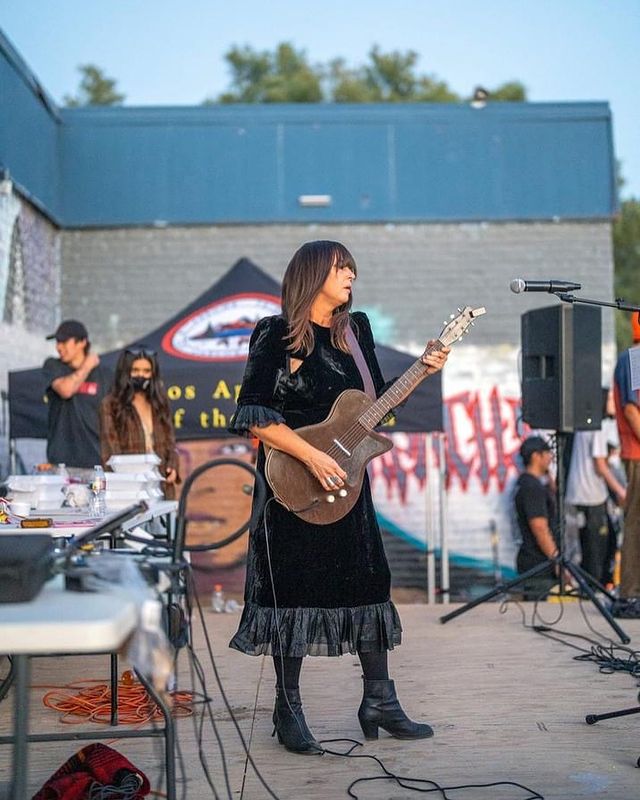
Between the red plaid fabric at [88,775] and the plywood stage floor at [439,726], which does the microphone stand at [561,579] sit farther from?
the red plaid fabric at [88,775]

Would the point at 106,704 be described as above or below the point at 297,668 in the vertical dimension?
below

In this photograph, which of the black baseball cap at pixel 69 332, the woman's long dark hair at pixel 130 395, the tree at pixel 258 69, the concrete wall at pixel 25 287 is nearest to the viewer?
the woman's long dark hair at pixel 130 395

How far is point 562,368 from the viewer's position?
744 cm

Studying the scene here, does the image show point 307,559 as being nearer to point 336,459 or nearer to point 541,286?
point 336,459

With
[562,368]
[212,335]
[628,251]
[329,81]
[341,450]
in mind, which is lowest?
[341,450]

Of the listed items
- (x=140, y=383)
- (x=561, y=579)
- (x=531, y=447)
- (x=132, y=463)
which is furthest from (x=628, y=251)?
(x=132, y=463)

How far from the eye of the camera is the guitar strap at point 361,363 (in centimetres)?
425

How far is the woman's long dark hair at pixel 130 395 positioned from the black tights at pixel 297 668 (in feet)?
8.84

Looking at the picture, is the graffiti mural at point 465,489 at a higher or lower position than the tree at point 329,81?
lower

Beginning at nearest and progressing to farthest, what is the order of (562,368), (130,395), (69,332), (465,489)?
1. (130,395)
2. (69,332)
3. (562,368)
4. (465,489)

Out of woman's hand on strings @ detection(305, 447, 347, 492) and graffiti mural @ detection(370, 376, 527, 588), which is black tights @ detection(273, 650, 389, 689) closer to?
woman's hand on strings @ detection(305, 447, 347, 492)

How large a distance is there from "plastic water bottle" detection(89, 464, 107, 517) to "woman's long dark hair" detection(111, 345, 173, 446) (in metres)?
1.36

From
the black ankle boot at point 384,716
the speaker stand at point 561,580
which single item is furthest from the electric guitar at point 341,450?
the speaker stand at point 561,580

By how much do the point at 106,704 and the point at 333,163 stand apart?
844cm
